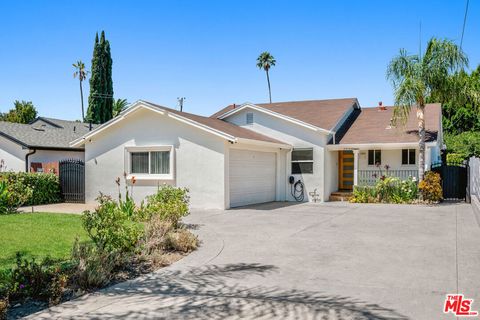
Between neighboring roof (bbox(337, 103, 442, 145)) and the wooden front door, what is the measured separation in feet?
4.11

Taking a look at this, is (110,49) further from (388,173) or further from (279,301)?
(279,301)

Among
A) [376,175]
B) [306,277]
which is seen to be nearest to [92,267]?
[306,277]

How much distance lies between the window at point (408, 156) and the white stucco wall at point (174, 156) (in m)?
9.42

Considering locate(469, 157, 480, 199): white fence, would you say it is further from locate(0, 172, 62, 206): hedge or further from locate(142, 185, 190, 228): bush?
locate(0, 172, 62, 206): hedge

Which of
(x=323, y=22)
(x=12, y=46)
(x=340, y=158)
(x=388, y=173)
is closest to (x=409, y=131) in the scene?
(x=388, y=173)

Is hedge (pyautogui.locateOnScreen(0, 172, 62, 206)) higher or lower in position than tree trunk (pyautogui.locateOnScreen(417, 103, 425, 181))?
lower

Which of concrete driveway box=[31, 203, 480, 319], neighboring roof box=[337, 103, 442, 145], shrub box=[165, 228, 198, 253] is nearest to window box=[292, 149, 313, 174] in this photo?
neighboring roof box=[337, 103, 442, 145]

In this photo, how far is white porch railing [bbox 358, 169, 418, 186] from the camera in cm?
1962

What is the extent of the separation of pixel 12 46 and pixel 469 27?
60.8 ft

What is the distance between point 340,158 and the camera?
21781mm

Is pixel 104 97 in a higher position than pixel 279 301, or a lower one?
higher

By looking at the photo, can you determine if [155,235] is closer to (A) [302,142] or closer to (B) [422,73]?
(A) [302,142]

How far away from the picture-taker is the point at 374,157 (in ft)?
69.4

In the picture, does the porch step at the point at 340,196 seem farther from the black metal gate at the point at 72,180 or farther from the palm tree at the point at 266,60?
the palm tree at the point at 266,60
